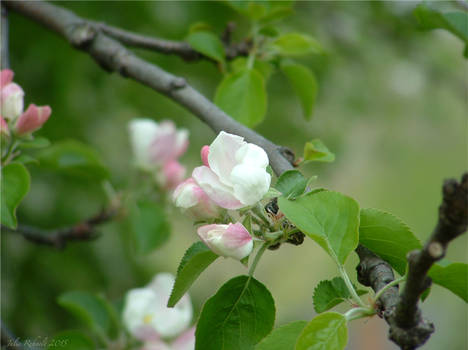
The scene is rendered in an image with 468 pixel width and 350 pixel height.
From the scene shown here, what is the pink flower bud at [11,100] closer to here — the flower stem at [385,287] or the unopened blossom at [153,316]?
the unopened blossom at [153,316]

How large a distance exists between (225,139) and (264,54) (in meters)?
0.50

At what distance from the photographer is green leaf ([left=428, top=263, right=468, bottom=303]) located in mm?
529

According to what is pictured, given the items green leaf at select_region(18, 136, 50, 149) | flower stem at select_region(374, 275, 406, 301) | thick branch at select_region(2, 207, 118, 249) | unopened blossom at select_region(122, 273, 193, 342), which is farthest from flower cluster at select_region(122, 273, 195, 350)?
flower stem at select_region(374, 275, 406, 301)

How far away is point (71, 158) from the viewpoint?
3.92 feet

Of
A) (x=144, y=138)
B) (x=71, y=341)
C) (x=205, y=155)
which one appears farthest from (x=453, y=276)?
(x=144, y=138)

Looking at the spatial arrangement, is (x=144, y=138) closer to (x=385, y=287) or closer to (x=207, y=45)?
(x=207, y=45)

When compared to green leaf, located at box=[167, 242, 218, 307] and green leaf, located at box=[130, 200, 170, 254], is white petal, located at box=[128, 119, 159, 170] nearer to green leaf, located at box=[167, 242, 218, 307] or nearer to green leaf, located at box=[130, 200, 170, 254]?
green leaf, located at box=[130, 200, 170, 254]

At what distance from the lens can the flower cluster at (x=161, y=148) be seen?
1.37m

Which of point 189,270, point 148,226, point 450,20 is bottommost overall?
point 148,226

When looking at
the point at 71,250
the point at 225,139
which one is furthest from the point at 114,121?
the point at 225,139

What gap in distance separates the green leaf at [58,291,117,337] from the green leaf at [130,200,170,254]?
141mm

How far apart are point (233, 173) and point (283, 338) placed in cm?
17

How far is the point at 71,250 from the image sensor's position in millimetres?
1863

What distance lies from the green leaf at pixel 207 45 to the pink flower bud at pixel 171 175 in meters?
0.40
